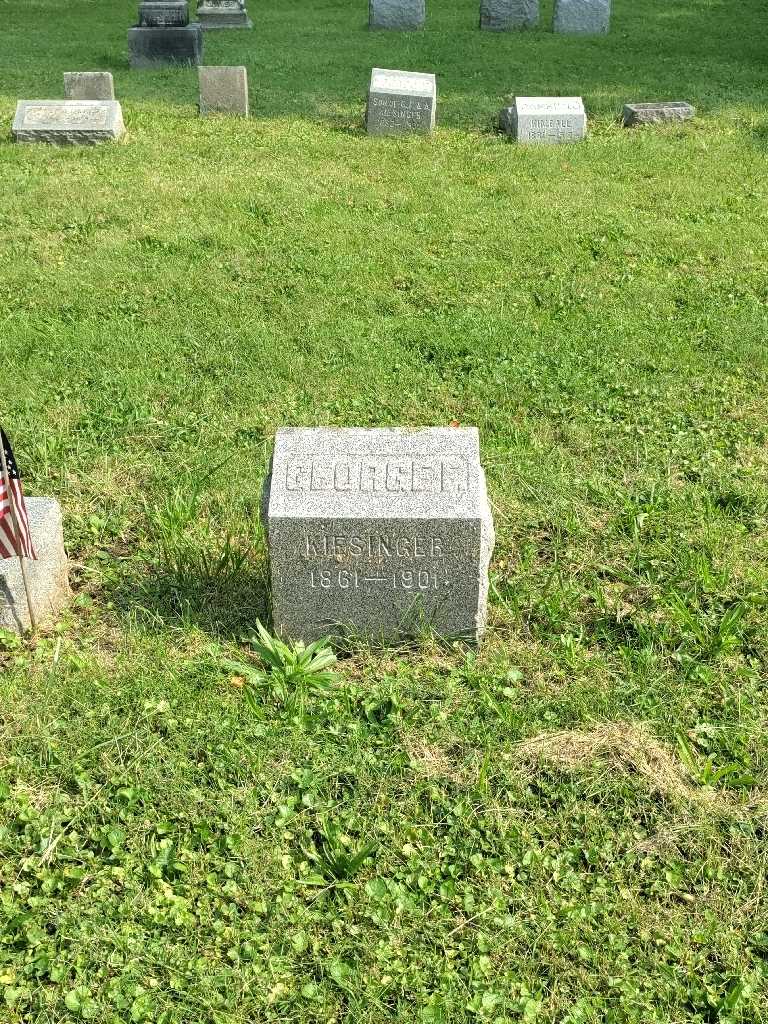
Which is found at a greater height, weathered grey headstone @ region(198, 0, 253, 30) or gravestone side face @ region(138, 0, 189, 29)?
gravestone side face @ region(138, 0, 189, 29)

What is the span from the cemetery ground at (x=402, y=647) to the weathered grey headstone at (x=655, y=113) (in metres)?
2.34

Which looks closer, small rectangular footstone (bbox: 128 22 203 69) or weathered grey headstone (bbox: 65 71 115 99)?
weathered grey headstone (bbox: 65 71 115 99)

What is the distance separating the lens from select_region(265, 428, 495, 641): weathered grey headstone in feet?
13.1

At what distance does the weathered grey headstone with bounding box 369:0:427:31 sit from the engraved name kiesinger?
16128 millimetres

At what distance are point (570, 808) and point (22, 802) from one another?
75.9 inches

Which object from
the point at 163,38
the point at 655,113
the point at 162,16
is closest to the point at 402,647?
the point at 655,113

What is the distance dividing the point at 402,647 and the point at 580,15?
54.8 feet

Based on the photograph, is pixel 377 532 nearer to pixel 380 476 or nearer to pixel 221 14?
pixel 380 476

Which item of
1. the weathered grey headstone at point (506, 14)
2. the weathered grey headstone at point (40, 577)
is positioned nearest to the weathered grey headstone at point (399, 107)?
the weathered grey headstone at point (506, 14)

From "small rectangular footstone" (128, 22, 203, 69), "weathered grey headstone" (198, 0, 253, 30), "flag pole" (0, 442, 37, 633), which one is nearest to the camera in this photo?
"flag pole" (0, 442, 37, 633)

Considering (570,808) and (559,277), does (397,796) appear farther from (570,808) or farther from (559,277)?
(559,277)

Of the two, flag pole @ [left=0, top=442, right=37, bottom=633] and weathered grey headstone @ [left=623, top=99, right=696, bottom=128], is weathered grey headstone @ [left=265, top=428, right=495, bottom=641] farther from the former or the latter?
weathered grey headstone @ [left=623, top=99, right=696, bottom=128]

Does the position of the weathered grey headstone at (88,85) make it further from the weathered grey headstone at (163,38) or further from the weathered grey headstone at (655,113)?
the weathered grey headstone at (655,113)

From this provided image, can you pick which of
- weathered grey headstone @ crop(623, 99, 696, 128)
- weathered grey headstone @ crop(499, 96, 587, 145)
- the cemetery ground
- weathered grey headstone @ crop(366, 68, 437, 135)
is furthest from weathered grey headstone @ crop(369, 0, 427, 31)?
the cemetery ground
